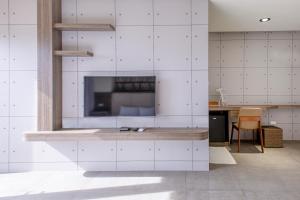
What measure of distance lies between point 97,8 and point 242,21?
2886 mm

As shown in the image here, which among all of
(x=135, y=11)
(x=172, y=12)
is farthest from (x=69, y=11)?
(x=172, y=12)

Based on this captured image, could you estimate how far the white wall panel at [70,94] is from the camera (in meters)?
4.78

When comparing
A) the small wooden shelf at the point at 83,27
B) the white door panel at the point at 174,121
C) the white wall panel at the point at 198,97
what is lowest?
the white door panel at the point at 174,121

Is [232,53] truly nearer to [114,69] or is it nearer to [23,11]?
[114,69]

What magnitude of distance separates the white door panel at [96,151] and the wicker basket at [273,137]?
351cm

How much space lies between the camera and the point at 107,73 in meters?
4.74

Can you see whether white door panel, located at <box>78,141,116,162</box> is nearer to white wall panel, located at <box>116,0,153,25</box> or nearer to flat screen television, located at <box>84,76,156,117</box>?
flat screen television, located at <box>84,76,156,117</box>

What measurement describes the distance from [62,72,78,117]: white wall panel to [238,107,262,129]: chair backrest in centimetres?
316

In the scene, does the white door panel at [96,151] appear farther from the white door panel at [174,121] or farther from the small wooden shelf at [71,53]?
the small wooden shelf at [71,53]

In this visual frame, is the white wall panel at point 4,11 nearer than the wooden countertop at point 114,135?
No

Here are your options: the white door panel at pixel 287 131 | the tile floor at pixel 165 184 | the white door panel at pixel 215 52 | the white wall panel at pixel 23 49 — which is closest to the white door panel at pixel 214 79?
the white door panel at pixel 215 52

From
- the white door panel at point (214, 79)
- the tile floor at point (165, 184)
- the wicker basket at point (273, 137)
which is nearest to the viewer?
the tile floor at point (165, 184)

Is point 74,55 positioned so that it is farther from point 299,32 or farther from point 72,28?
point 299,32

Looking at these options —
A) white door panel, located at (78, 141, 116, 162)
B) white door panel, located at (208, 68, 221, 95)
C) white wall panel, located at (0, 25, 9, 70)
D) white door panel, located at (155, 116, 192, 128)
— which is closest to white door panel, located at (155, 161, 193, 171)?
white door panel, located at (155, 116, 192, 128)
